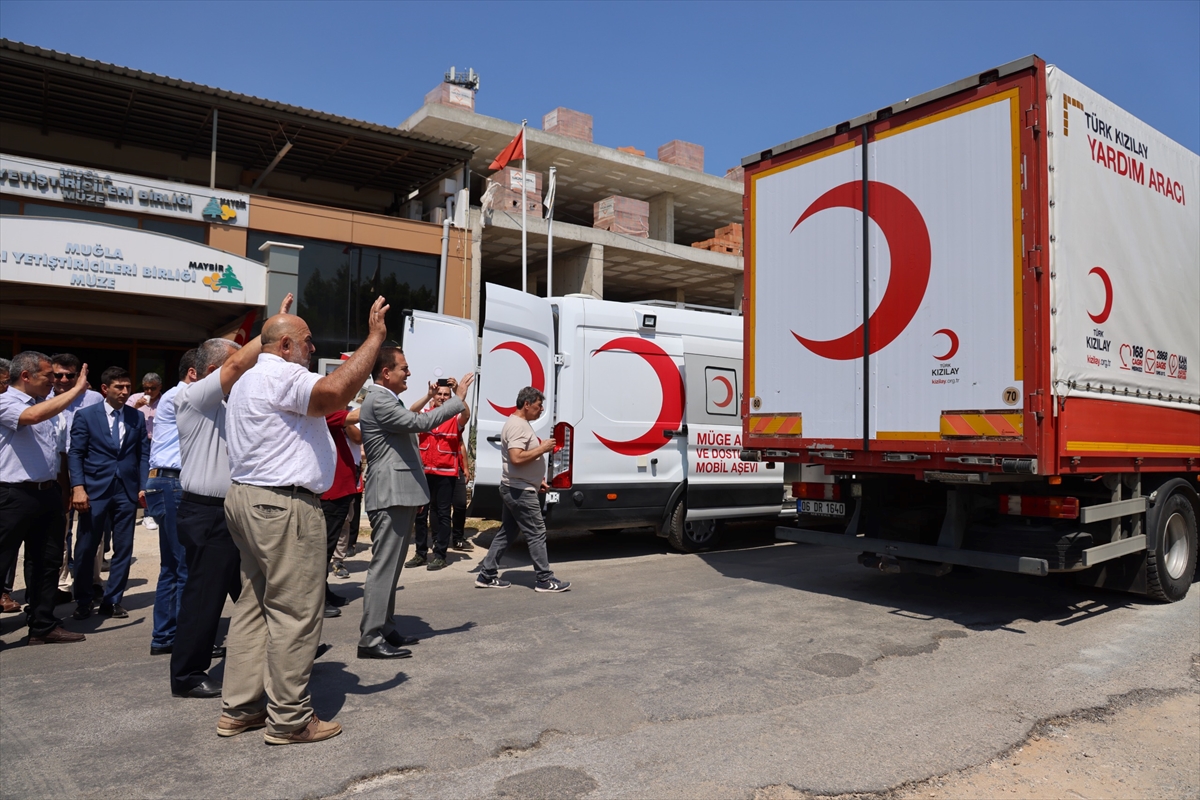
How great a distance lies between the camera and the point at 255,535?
3678 millimetres

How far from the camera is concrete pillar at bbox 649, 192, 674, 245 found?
1168 inches

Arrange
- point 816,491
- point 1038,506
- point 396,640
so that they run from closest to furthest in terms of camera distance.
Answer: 1. point 396,640
2. point 1038,506
3. point 816,491

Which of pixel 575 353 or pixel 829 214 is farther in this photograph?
pixel 575 353

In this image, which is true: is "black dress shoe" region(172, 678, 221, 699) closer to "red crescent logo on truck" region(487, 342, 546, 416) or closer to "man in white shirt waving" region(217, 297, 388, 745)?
"man in white shirt waving" region(217, 297, 388, 745)

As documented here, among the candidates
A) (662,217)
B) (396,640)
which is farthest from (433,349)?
(662,217)

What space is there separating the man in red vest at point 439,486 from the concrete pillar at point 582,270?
Result: 1667cm

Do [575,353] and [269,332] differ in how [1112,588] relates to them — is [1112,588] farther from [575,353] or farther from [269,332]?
[269,332]

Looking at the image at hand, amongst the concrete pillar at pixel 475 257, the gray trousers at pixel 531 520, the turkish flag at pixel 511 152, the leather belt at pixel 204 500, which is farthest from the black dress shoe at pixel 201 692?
the concrete pillar at pixel 475 257

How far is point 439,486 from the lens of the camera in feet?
29.0

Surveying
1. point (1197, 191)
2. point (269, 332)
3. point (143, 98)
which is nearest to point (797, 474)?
point (1197, 191)

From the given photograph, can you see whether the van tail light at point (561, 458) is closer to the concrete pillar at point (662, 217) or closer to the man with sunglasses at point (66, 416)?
the man with sunglasses at point (66, 416)

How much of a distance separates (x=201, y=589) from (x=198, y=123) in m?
17.0

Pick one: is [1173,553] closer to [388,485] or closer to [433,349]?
[388,485]

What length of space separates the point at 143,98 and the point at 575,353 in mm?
13459
